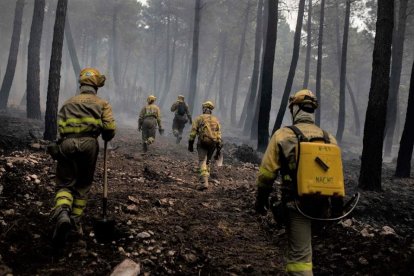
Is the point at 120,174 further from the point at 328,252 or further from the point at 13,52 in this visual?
the point at 13,52

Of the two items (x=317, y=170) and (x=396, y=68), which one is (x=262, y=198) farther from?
(x=396, y=68)

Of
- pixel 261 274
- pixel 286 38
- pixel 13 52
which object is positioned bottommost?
pixel 261 274

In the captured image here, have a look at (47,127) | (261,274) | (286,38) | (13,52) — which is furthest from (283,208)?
(286,38)

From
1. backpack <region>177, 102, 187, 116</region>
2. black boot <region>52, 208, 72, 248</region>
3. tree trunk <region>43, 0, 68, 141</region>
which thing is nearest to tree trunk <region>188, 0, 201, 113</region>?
backpack <region>177, 102, 187, 116</region>

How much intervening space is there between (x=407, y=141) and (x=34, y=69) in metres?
14.8

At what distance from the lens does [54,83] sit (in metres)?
10.1

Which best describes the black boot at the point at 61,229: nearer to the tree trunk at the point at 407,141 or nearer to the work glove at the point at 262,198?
the work glove at the point at 262,198

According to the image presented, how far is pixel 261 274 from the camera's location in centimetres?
415

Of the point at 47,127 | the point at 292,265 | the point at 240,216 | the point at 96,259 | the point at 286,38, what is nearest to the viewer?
the point at 292,265

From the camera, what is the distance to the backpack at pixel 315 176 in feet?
10.2

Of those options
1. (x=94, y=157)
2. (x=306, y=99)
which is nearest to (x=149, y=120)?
(x=94, y=157)

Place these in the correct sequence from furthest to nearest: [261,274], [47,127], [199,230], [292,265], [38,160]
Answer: [47,127] < [38,160] < [199,230] < [261,274] < [292,265]

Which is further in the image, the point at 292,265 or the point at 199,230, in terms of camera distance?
the point at 199,230

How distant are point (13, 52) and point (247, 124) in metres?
14.1
